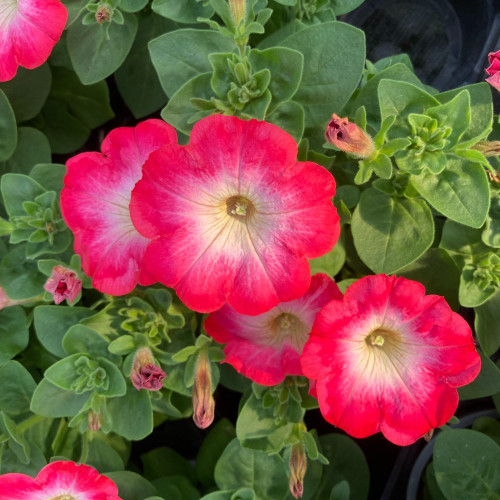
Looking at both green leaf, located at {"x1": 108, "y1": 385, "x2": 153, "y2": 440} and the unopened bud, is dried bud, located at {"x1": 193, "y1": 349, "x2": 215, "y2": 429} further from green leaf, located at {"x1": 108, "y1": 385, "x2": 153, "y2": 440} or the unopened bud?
the unopened bud

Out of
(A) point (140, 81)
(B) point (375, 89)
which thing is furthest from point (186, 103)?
(A) point (140, 81)

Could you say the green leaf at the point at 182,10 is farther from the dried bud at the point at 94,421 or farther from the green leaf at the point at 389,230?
the dried bud at the point at 94,421

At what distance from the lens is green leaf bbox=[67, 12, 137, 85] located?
3.61 ft

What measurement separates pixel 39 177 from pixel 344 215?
0.58 metres

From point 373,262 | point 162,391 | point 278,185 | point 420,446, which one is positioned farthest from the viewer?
point 420,446

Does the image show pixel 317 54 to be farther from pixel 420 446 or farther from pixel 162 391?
pixel 420 446

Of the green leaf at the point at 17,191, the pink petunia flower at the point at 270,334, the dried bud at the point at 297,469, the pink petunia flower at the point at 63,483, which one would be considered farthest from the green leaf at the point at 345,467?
the green leaf at the point at 17,191

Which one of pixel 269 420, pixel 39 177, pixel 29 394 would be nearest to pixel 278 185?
pixel 269 420

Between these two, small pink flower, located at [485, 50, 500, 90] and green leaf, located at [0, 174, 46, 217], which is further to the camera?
green leaf, located at [0, 174, 46, 217]

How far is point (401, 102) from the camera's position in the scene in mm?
868

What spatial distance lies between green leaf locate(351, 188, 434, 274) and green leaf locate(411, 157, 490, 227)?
0.22 feet

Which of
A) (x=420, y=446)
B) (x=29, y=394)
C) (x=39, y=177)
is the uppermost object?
(x=39, y=177)

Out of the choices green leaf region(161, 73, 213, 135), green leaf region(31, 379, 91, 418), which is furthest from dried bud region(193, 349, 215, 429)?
green leaf region(161, 73, 213, 135)

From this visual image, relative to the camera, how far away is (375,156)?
0.84 meters
